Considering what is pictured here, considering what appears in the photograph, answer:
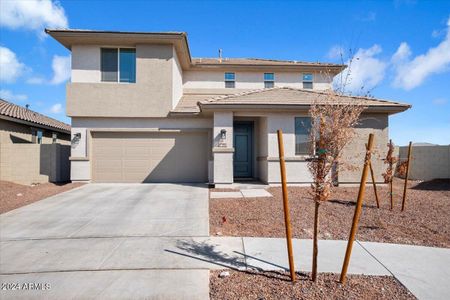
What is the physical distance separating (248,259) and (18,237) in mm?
4988

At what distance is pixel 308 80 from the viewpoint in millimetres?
17266

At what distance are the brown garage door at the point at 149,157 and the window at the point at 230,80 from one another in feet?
16.2

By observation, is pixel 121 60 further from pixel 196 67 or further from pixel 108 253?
pixel 108 253

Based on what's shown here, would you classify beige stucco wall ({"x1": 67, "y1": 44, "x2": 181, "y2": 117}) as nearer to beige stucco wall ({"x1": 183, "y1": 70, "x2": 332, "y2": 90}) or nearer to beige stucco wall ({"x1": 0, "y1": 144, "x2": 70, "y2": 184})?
beige stucco wall ({"x1": 0, "y1": 144, "x2": 70, "y2": 184})

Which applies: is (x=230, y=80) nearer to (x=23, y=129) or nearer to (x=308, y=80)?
(x=308, y=80)

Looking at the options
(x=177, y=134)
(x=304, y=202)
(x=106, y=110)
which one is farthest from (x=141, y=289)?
(x=106, y=110)

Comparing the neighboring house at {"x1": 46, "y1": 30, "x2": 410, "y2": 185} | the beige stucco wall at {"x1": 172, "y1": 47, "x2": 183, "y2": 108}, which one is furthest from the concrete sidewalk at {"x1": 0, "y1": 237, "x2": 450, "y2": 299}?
the beige stucco wall at {"x1": 172, "y1": 47, "x2": 183, "y2": 108}

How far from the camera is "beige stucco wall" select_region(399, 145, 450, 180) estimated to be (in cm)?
Result: 1416

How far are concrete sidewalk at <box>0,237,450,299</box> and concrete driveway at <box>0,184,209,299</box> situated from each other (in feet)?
0.06

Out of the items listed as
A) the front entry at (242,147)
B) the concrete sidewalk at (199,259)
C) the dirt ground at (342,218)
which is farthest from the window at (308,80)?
the concrete sidewalk at (199,259)

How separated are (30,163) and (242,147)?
10959 mm

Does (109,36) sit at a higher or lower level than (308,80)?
higher

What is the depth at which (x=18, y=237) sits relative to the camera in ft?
18.7

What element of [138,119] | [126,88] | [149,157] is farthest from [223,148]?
[126,88]
